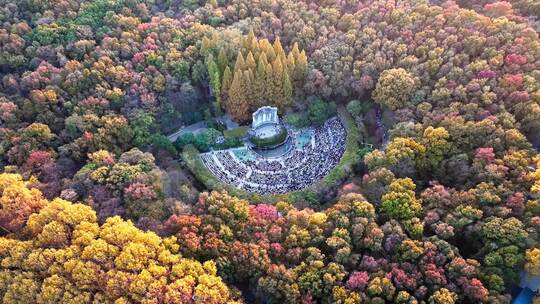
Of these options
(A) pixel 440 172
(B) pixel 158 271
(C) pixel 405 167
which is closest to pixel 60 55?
(B) pixel 158 271

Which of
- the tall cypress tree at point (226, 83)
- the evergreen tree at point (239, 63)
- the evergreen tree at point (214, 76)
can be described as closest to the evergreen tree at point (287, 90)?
the evergreen tree at point (239, 63)

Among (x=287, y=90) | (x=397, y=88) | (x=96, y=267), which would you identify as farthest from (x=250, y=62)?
(x=96, y=267)

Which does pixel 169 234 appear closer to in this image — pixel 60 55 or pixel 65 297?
pixel 65 297

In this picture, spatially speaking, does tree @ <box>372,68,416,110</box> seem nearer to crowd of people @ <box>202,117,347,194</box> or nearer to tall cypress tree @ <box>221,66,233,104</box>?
crowd of people @ <box>202,117,347,194</box>

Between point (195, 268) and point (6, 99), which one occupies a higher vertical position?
point (6, 99)

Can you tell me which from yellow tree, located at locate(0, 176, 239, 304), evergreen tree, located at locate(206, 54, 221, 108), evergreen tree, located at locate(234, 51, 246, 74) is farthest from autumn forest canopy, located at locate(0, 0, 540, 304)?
evergreen tree, located at locate(234, 51, 246, 74)

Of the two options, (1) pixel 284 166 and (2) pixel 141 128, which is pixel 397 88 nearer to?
(1) pixel 284 166
